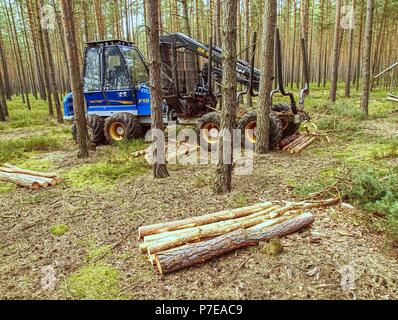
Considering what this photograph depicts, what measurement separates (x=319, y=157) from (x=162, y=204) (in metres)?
4.44

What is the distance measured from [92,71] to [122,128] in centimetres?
213

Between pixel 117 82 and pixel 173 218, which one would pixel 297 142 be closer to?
pixel 173 218

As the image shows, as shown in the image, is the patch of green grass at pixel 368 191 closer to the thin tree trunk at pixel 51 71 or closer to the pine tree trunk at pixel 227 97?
the pine tree trunk at pixel 227 97

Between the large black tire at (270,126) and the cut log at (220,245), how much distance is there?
4.12 metres

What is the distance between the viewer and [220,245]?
147 inches

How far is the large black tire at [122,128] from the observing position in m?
9.46

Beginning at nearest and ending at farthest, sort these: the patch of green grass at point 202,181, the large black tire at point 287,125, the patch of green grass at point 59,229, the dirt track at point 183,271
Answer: the dirt track at point 183,271, the patch of green grass at point 59,229, the patch of green grass at point 202,181, the large black tire at point 287,125

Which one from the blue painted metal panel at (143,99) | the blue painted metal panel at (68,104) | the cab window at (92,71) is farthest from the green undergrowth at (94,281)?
the blue painted metal panel at (68,104)

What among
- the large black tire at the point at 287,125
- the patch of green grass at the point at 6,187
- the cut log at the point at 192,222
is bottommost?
the patch of green grass at the point at 6,187

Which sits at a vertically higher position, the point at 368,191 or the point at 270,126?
the point at 270,126

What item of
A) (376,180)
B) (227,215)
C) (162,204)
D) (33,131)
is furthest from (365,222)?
(33,131)

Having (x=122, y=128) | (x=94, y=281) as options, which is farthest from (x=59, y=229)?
(x=122, y=128)

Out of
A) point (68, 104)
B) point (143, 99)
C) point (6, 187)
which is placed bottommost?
point (6, 187)

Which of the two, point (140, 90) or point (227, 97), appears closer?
point (227, 97)
